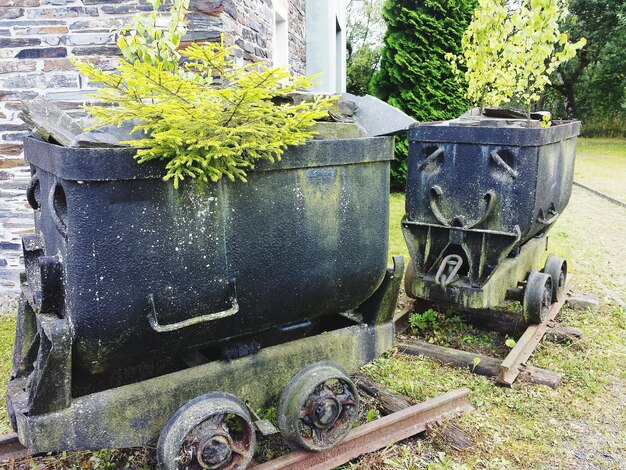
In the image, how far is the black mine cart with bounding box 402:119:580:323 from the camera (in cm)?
385

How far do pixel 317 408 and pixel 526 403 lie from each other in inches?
63.6

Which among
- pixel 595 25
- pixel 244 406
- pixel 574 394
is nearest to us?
pixel 244 406

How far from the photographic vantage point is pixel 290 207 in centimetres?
236

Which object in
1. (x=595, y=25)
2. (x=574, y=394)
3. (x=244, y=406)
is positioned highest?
(x=595, y=25)

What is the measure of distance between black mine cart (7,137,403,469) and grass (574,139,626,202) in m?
10.0

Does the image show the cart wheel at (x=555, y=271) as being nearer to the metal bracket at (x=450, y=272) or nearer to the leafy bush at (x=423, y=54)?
the metal bracket at (x=450, y=272)

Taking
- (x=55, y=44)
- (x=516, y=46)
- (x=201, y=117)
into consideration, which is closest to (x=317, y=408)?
(x=201, y=117)

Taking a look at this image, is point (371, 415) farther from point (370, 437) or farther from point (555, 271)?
point (555, 271)

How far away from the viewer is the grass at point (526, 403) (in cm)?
286

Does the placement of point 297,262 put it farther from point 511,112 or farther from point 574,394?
point 511,112

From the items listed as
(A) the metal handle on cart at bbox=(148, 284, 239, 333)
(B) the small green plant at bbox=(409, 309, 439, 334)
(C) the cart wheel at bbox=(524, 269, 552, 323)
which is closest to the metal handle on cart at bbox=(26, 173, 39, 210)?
(A) the metal handle on cart at bbox=(148, 284, 239, 333)

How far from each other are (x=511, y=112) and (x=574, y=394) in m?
2.38

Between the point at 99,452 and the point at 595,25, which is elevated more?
the point at 595,25

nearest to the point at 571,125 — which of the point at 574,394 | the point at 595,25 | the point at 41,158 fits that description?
the point at 574,394
